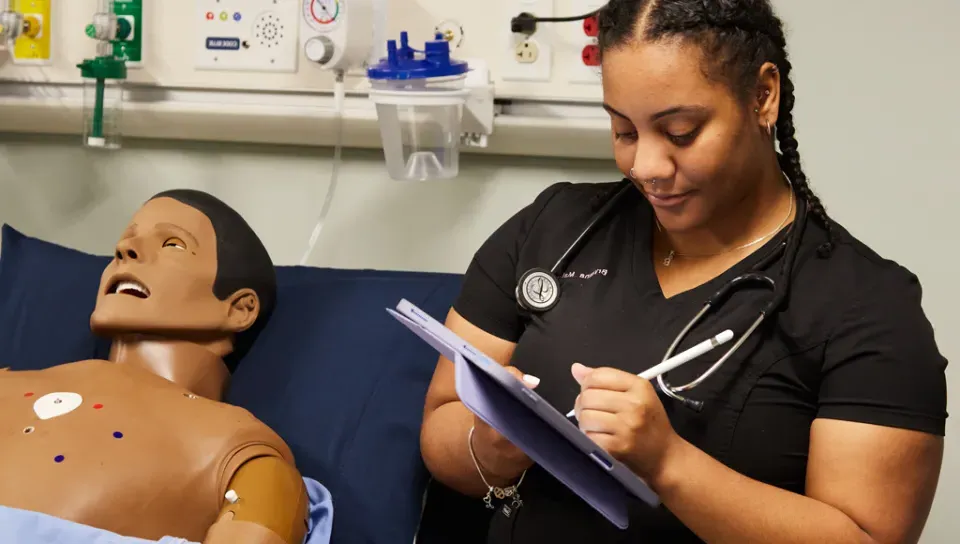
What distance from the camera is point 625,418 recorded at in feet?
3.19

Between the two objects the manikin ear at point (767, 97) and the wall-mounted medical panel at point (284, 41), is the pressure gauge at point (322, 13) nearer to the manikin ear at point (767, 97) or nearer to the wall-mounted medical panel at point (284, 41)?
the wall-mounted medical panel at point (284, 41)

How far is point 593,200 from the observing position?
51.9 inches

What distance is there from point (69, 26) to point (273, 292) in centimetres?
77

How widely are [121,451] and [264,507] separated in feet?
0.67

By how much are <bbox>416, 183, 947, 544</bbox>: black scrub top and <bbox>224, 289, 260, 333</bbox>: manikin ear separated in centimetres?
52

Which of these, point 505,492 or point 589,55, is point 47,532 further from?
point 589,55

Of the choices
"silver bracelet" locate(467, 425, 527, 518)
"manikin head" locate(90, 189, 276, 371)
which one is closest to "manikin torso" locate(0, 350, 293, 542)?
"manikin head" locate(90, 189, 276, 371)

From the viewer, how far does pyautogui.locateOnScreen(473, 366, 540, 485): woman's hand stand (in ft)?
3.71

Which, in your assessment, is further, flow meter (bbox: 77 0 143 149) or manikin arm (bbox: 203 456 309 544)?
flow meter (bbox: 77 0 143 149)

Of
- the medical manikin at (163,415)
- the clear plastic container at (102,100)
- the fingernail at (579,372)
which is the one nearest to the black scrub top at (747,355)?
the fingernail at (579,372)

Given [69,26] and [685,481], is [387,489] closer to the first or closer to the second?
[685,481]

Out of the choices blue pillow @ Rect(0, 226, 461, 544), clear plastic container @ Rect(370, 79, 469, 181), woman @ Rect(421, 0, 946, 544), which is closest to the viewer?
woman @ Rect(421, 0, 946, 544)

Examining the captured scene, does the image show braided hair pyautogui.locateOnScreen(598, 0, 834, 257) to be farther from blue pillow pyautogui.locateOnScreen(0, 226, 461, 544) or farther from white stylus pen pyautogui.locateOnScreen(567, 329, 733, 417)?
blue pillow pyautogui.locateOnScreen(0, 226, 461, 544)

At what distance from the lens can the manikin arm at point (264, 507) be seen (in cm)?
115
